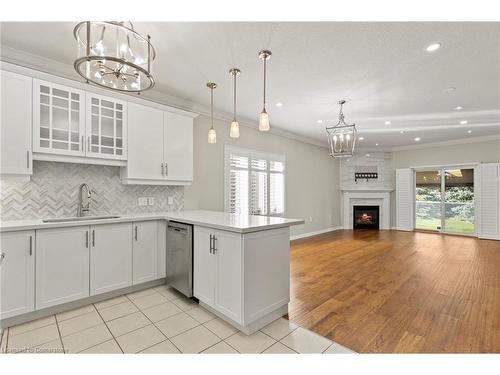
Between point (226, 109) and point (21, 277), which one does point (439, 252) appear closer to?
point (226, 109)

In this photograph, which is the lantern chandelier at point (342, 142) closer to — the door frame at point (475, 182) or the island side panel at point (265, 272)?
the island side panel at point (265, 272)

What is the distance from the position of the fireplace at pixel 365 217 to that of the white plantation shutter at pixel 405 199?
25.5 inches

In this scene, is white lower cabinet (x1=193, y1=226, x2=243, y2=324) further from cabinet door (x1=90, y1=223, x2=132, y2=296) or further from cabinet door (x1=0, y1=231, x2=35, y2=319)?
cabinet door (x1=0, y1=231, x2=35, y2=319)

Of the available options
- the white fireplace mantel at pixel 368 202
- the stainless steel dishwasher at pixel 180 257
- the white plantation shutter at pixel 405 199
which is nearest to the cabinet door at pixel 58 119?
the stainless steel dishwasher at pixel 180 257

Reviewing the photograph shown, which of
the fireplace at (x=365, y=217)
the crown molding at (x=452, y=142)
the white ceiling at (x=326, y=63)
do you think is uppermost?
the white ceiling at (x=326, y=63)

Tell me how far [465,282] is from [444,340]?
1.91 m

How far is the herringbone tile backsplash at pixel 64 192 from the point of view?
2.56m

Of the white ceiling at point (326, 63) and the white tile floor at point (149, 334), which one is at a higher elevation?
the white ceiling at point (326, 63)

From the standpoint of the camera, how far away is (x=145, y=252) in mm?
2988

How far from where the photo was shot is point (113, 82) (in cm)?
177

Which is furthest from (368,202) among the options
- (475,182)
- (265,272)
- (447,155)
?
(265,272)

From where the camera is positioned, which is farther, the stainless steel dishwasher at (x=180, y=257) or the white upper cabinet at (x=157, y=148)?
the white upper cabinet at (x=157, y=148)

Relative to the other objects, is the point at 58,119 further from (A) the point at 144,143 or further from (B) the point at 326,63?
(B) the point at 326,63
